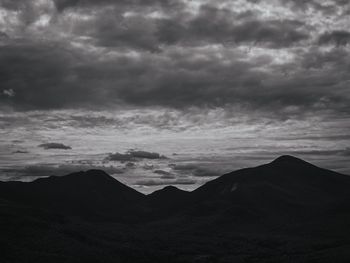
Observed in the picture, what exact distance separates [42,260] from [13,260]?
12.0 metres

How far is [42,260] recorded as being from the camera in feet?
656

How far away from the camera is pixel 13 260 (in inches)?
7741
